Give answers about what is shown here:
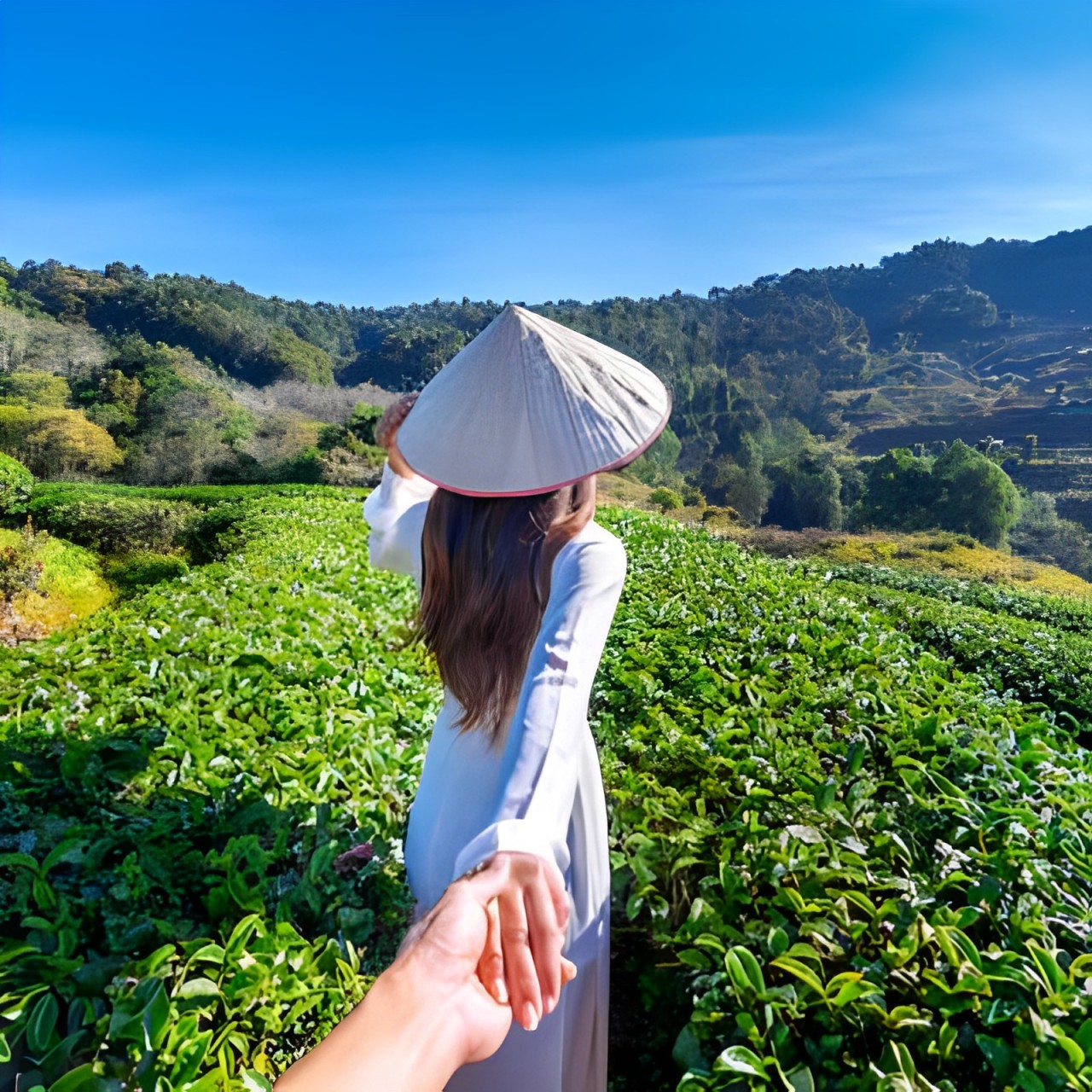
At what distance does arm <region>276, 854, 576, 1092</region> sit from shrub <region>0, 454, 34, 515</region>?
5651 millimetres

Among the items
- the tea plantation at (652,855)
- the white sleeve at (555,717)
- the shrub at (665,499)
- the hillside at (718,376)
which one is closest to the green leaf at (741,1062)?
the tea plantation at (652,855)

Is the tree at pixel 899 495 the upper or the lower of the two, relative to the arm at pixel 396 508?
lower

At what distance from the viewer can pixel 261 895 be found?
4.13 ft

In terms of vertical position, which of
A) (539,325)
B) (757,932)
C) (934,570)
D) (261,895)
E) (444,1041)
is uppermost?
(539,325)

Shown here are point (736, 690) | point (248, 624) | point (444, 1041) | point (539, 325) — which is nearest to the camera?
point (444, 1041)

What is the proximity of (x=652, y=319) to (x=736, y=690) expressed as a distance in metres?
9.31

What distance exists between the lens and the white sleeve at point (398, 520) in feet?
4.30

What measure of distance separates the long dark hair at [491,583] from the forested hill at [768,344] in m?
2.62

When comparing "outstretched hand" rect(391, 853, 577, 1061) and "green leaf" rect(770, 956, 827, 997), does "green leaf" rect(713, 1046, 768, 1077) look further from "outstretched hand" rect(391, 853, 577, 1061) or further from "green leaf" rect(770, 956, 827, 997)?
"outstretched hand" rect(391, 853, 577, 1061)

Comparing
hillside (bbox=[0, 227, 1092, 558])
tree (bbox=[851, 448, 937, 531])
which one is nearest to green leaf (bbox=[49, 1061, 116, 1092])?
hillside (bbox=[0, 227, 1092, 558])

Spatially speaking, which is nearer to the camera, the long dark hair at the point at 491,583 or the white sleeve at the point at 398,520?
the long dark hair at the point at 491,583

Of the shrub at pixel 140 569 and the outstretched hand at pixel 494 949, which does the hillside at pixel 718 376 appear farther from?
the outstretched hand at pixel 494 949

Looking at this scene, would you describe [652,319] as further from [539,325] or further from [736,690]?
[539,325]

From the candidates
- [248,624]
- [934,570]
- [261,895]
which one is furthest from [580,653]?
[934,570]
